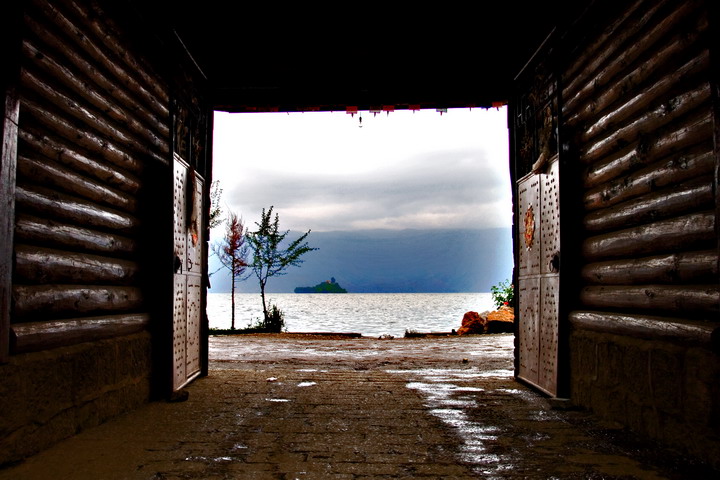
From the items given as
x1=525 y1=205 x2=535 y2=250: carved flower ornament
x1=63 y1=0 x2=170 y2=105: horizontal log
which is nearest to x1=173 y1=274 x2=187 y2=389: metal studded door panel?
x1=63 y1=0 x2=170 y2=105: horizontal log

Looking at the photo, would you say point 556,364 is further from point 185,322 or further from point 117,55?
point 117,55

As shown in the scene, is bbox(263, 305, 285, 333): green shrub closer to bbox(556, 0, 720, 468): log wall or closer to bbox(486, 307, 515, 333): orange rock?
bbox(486, 307, 515, 333): orange rock

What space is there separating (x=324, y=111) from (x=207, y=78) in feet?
5.73

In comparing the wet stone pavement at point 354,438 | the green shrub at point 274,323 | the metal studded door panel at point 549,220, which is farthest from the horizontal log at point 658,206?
the green shrub at point 274,323

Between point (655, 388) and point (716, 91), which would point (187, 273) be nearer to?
point (655, 388)

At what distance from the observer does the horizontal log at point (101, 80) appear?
3.71m

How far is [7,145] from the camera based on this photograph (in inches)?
127

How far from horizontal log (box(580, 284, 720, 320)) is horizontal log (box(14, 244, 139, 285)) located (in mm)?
4370

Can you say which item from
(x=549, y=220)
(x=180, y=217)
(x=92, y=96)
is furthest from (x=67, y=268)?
(x=549, y=220)

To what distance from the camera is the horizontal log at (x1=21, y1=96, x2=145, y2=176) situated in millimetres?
3635

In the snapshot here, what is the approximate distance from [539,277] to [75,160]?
191 inches

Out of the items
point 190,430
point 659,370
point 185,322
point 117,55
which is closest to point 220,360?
point 185,322

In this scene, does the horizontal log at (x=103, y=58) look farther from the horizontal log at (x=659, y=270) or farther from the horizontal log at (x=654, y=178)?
Answer: the horizontal log at (x=659, y=270)

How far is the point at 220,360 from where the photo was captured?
29.8 feet
